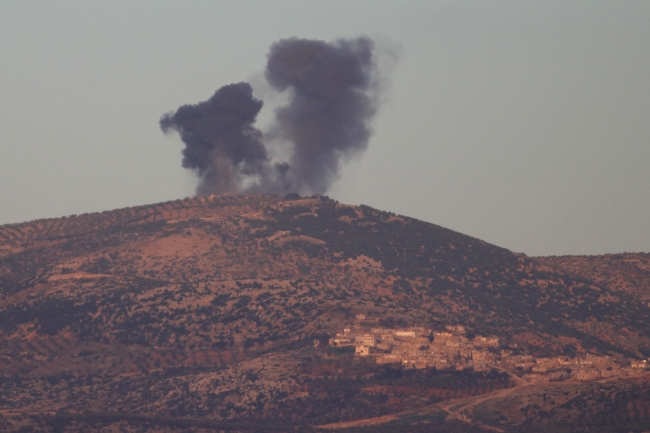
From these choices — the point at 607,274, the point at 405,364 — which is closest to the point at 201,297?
the point at 405,364

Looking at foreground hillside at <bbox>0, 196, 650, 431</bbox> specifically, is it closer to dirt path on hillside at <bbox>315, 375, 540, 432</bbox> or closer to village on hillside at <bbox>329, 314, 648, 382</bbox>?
dirt path on hillside at <bbox>315, 375, 540, 432</bbox>

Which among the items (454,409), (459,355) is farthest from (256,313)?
(454,409)

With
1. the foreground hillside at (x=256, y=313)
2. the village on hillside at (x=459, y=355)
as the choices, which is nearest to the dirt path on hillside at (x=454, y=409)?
the foreground hillside at (x=256, y=313)

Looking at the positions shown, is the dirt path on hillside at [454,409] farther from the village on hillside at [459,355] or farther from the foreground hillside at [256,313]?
the village on hillside at [459,355]

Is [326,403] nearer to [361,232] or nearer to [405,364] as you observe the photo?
[405,364]

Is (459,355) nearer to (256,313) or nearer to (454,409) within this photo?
(454,409)

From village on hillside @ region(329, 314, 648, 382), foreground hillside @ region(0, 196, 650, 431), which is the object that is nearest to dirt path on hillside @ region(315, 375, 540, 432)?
foreground hillside @ region(0, 196, 650, 431)
